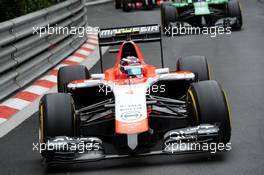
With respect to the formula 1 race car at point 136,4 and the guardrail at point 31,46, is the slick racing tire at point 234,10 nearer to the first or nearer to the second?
the guardrail at point 31,46

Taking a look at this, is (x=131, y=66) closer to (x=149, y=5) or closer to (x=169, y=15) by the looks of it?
(x=169, y=15)

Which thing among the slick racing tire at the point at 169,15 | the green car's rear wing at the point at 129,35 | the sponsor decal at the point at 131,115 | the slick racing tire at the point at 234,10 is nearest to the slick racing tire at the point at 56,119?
the sponsor decal at the point at 131,115

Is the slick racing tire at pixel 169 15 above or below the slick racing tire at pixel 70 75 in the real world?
below

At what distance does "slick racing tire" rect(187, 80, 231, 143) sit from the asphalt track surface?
0.99ft

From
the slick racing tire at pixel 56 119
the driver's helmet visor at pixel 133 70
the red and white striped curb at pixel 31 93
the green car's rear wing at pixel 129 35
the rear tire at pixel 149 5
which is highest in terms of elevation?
the green car's rear wing at pixel 129 35

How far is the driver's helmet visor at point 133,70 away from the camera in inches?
348

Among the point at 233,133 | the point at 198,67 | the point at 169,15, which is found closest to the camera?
the point at 233,133

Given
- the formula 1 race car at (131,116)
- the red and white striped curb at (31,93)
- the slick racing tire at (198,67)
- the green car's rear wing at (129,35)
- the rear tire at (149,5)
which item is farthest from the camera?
the rear tire at (149,5)

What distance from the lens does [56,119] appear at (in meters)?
7.77

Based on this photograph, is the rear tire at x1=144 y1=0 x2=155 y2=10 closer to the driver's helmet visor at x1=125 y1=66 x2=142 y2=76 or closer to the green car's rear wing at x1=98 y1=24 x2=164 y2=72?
the green car's rear wing at x1=98 y1=24 x2=164 y2=72

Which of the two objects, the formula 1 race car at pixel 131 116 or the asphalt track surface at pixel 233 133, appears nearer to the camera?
the asphalt track surface at pixel 233 133

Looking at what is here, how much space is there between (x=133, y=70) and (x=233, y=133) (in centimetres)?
136

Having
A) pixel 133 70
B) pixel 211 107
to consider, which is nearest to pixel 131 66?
pixel 133 70

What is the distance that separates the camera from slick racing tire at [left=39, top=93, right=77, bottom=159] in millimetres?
7727
